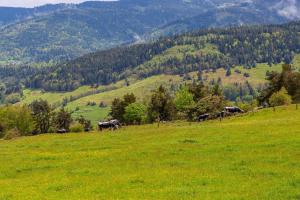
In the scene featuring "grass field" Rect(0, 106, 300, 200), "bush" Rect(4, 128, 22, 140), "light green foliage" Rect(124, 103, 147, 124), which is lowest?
"bush" Rect(4, 128, 22, 140)

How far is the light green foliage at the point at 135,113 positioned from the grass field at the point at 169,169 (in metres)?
76.5

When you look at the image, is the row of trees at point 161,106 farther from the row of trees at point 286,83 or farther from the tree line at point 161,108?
the row of trees at point 286,83

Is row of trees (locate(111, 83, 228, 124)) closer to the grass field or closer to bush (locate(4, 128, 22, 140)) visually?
bush (locate(4, 128, 22, 140))

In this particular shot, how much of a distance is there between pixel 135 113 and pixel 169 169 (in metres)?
106

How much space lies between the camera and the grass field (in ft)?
112

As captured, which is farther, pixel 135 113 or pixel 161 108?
pixel 135 113

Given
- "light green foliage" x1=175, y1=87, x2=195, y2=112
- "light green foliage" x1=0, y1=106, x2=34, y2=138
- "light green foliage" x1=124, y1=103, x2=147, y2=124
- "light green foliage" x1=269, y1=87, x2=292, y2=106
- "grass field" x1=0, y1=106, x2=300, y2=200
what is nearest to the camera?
"grass field" x1=0, y1=106, x2=300, y2=200

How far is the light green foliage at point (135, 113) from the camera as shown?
486 feet

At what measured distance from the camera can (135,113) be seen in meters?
149

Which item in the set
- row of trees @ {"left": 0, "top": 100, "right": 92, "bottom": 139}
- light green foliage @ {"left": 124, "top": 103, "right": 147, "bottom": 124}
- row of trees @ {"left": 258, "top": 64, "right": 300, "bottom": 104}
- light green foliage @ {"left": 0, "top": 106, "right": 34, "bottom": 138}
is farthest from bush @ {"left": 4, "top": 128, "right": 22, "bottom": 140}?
row of trees @ {"left": 258, "top": 64, "right": 300, "bottom": 104}

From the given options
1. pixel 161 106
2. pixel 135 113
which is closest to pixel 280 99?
pixel 161 106

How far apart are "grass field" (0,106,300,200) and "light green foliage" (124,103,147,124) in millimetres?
76471

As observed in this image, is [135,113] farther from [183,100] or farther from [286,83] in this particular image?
[286,83]

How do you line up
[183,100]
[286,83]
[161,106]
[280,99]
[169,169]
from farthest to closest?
[183,100]
[161,106]
[286,83]
[280,99]
[169,169]
